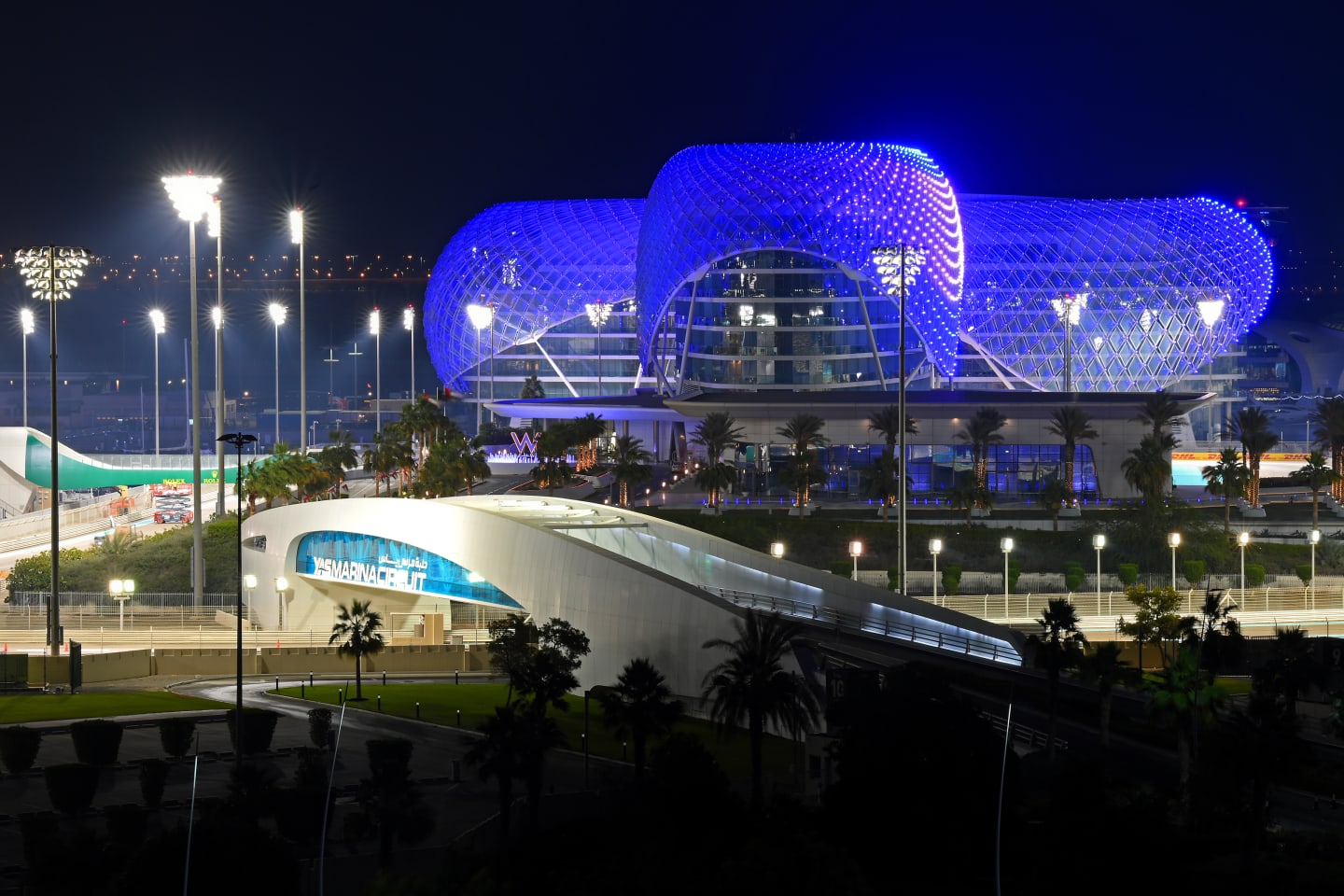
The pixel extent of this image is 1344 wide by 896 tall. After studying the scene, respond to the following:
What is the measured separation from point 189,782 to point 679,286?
71.8m

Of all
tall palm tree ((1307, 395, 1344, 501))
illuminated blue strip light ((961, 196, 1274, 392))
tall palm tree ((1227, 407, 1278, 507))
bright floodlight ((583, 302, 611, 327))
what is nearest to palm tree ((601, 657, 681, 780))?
tall palm tree ((1227, 407, 1278, 507))

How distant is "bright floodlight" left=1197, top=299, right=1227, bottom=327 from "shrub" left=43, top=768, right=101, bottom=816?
92749 millimetres

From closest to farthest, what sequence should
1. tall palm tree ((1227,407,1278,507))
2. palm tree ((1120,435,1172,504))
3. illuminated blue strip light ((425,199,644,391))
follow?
palm tree ((1120,435,1172,504)) → tall palm tree ((1227,407,1278,507)) → illuminated blue strip light ((425,199,644,391))

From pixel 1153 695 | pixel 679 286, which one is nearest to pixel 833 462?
pixel 679 286

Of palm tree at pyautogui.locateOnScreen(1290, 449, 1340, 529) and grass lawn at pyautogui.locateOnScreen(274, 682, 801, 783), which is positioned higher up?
palm tree at pyautogui.locateOnScreen(1290, 449, 1340, 529)

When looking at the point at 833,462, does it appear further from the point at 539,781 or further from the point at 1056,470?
the point at 539,781

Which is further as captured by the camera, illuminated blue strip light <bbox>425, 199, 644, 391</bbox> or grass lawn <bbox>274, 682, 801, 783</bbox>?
A: illuminated blue strip light <bbox>425, 199, 644, 391</bbox>

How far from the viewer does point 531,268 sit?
136 m

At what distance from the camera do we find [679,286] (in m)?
103

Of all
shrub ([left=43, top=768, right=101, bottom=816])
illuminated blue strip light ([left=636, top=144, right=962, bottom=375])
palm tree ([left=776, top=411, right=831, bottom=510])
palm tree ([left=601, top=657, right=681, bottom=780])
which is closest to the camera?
shrub ([left=43, top=768, right=101, bottom=816])

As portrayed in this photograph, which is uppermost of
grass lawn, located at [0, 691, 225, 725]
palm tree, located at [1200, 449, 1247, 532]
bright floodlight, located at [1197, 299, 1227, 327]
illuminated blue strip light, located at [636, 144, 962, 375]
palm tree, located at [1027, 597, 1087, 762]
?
illuminated blue strip light, located at [636, 144, 962, 375]

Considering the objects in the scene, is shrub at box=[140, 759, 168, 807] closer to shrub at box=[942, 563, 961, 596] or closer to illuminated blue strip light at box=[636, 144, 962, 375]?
shrub at box=[942, 563, 961, 596]

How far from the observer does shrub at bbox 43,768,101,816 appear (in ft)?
99.8

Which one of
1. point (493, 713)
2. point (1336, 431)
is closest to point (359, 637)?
→ point (493, 713)
